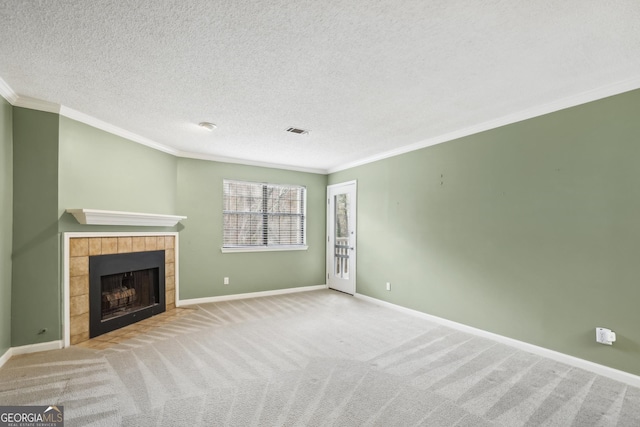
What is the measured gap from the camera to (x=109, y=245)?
368 cm

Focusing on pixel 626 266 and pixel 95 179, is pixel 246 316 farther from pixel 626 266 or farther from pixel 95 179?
pixel 626 266

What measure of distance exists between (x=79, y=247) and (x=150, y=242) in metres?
1.00

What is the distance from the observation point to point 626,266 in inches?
100

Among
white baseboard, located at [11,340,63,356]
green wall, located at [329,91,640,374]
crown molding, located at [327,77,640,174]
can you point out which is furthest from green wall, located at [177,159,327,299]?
crown molding, located at [327,77,640,174]

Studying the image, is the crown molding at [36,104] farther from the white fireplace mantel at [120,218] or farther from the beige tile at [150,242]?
the beige tile at [150,242]

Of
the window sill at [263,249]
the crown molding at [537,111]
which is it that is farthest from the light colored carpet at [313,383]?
the crown molding at [537,111]

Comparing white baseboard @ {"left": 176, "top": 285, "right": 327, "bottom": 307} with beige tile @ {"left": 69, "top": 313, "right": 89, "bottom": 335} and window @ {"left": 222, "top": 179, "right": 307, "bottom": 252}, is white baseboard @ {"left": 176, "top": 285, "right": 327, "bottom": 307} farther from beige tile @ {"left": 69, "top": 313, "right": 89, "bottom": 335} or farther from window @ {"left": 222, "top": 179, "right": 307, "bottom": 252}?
beige tile @ {"left": 69, "top": 313, "right": 89, "bottom": 335}

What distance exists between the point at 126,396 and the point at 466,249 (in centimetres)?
367

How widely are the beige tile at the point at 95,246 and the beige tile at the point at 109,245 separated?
49 mm

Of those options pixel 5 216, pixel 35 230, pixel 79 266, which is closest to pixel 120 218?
pixel 79 266

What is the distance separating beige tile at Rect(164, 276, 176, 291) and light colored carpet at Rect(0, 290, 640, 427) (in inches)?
39.3

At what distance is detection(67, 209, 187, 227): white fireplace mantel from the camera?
323 cm

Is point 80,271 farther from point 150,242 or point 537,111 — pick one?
point 537,111

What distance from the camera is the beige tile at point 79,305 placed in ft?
10.6
